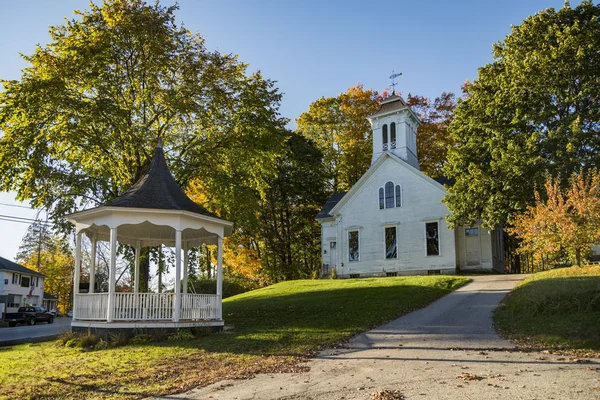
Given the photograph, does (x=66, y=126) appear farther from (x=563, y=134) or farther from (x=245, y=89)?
(x=563, y=134)

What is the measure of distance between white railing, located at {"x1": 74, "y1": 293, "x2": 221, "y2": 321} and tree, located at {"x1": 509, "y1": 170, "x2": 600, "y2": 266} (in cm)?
1372

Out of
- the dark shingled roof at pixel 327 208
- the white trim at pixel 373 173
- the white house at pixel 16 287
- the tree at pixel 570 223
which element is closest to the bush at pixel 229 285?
the dark shingled roof at pixel 327 208

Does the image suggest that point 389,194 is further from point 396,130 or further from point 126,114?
point 126,114

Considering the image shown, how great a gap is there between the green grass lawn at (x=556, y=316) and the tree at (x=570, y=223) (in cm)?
474

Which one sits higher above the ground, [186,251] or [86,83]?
[86,83]

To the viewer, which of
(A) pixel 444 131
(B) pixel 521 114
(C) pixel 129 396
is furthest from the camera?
(A) pixel 444 131

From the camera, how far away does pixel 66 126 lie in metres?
19.3

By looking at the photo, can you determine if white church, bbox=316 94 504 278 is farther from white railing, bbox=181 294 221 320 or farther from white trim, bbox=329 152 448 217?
white railing, bbox=181 294 221 320

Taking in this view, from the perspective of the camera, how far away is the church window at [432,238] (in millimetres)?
30875

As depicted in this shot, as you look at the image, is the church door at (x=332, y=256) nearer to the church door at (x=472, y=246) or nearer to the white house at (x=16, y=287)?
the church door at (x=472, y=246)

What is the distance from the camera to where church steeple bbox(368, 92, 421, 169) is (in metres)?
34.5

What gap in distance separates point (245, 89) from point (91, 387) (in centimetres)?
1645

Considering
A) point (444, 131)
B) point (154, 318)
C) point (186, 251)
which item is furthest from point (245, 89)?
point (444, 131)

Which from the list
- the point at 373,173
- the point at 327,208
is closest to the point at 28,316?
the point at 327,208
